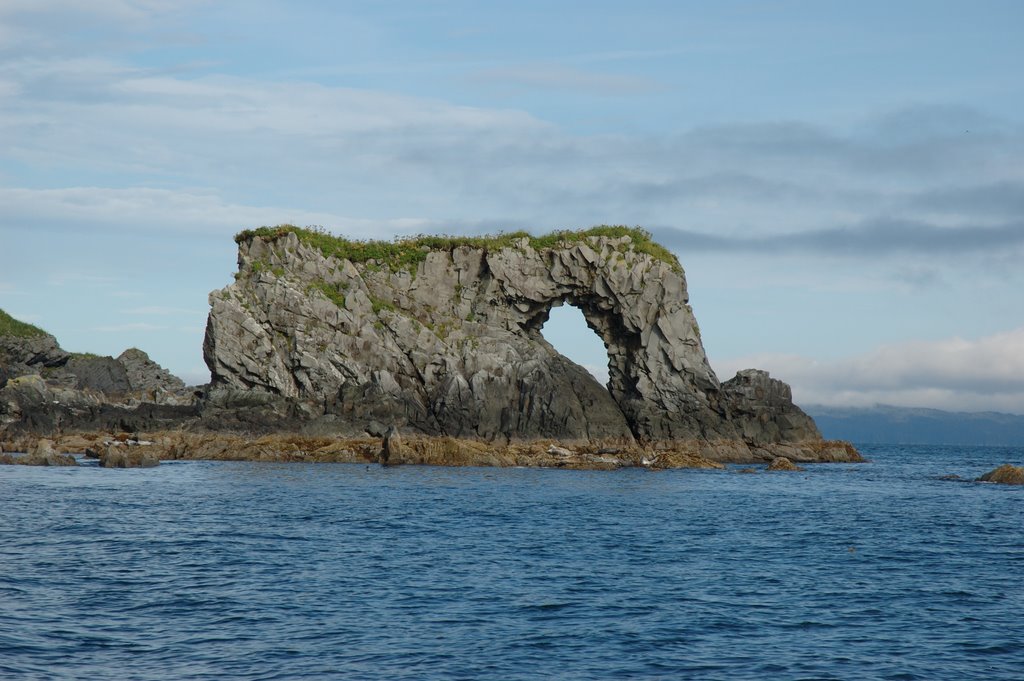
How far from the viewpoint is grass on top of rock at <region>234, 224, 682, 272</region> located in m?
86.1

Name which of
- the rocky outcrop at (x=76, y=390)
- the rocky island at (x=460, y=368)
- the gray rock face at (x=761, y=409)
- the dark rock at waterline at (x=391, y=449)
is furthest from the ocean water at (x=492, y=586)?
the gray rock face at (x=761, y=409)

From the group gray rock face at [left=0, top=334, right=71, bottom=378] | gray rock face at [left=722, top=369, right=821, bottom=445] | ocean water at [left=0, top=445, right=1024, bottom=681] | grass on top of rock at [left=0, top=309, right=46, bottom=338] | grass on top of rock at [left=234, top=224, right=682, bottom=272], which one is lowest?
ocean water at [left=0, top=445, right=1024, bottom=681]

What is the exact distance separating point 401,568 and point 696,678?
12.5m

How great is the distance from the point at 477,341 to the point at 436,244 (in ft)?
34.5

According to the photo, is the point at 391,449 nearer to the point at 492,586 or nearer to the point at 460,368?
the point at 460,368

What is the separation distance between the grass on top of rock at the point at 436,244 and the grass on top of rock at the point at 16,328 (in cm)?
4186

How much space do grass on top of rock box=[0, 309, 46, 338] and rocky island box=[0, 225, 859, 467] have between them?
21.3m

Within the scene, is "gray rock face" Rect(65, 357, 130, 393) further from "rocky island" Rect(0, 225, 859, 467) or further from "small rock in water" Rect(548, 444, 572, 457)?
"small rock in water" Rect(548, 444, 572, 457)

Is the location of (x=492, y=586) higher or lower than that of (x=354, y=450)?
lower

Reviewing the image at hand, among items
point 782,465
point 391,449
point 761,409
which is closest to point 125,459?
point 391,449

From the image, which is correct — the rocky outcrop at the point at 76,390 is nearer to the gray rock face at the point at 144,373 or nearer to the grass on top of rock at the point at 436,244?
the gray rock face at the point at 144,373

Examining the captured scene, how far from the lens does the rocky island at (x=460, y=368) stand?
7725 centimetres

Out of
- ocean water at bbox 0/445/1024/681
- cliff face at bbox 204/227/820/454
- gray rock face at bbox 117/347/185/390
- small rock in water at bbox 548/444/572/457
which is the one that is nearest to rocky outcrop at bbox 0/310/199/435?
gray rock face at bbox 117/347/185/390

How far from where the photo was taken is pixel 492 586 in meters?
26.6
